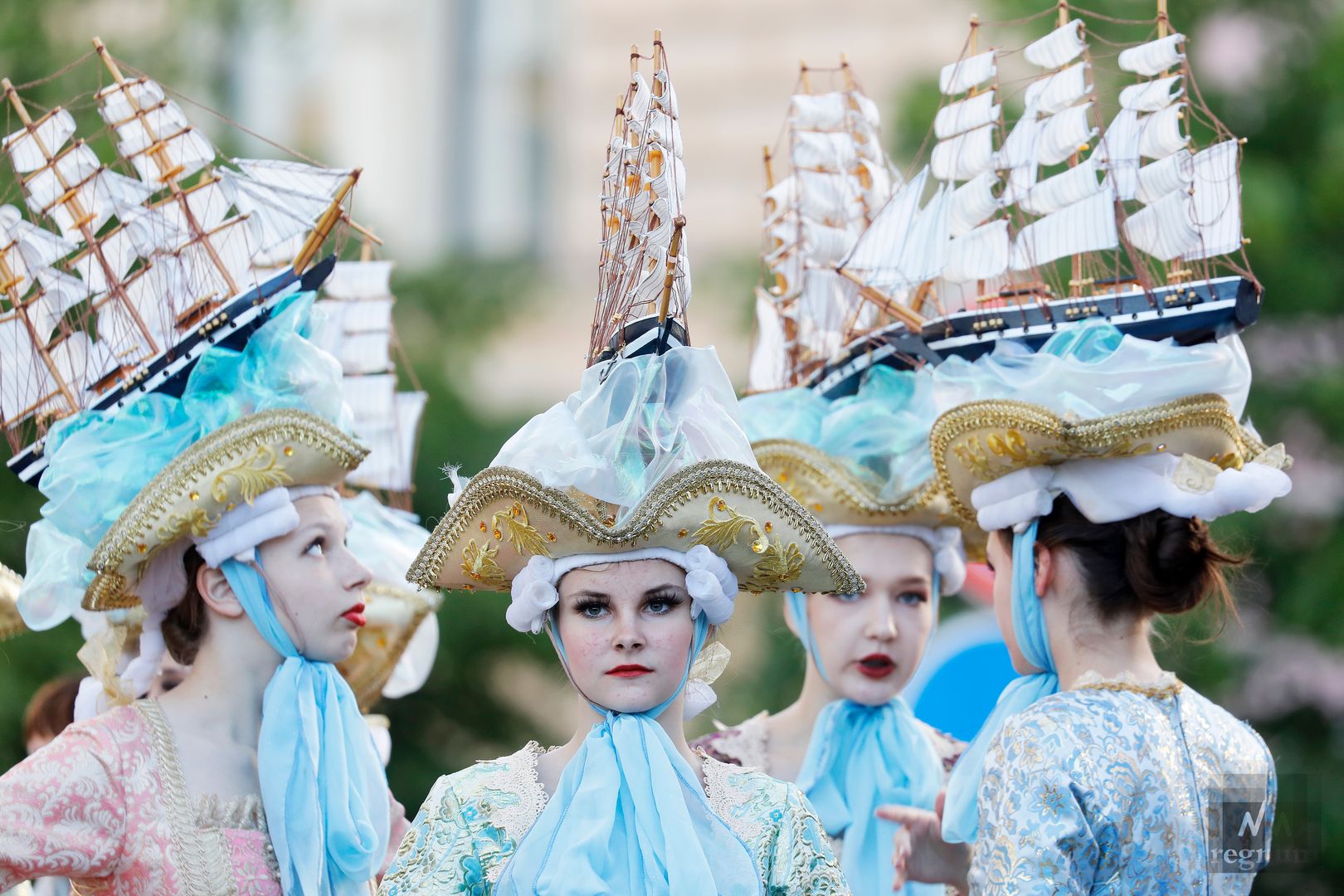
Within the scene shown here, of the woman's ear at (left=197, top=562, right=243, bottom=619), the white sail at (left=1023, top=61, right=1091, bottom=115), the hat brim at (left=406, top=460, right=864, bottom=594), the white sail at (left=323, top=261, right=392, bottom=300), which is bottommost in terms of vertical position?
the woman's ear at (left=197, top=562, right=243, bottom=619)

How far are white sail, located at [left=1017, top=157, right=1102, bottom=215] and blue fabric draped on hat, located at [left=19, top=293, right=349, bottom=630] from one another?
185 centimetres

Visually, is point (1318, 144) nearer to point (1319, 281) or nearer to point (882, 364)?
point (1319, 281)

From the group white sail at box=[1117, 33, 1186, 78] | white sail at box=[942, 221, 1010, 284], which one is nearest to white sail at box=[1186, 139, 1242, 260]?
white sail at box=[1117, 33, 1186, 78]

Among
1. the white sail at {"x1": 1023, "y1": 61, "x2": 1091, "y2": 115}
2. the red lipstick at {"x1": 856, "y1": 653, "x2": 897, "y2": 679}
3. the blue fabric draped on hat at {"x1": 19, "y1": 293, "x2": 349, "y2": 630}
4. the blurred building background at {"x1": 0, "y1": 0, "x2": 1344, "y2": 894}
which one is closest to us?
the blue fabric draped on hat at {"x1": 19, "y1": 293, "x2": 349, "y2": 630}

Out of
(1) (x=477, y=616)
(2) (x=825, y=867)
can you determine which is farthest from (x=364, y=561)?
(1) (x=477, y=616)

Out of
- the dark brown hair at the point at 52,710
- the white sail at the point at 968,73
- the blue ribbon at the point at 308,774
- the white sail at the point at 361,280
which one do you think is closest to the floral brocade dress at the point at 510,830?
the blue ribbon at the point at 308,774

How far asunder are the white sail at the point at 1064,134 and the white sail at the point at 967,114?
0.15m

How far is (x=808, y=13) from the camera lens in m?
12.3

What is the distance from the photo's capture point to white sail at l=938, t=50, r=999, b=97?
185 inches

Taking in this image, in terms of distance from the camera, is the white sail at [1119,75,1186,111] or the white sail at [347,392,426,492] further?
the white sail at [347,392,426,492]

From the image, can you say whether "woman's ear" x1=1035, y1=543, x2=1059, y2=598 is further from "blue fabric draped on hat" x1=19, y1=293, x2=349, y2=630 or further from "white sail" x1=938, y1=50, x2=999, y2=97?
"blue fabric draped on hat" x1=19, y1=293, x2=349, y2=630

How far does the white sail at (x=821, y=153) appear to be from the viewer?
214 inches

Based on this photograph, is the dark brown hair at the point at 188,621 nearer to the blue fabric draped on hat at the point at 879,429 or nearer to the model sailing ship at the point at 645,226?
the model sailing ship at the point at 645,226

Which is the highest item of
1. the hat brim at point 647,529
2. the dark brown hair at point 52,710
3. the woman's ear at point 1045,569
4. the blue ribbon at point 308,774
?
the hat brim at point 647,529
